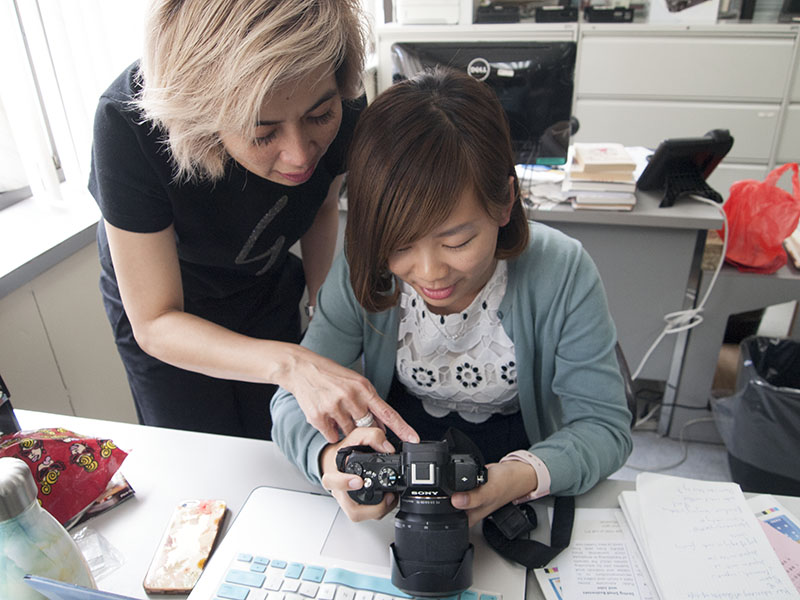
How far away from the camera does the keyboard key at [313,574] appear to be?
0.73 metres

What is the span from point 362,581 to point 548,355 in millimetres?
474

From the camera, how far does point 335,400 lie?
32.7 inches

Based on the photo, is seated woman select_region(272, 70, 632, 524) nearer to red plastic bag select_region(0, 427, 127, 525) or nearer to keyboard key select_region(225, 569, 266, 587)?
keyboard key select_region(225, 569, 266, 587)

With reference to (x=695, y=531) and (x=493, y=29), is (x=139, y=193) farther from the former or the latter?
(x=493, y=29)

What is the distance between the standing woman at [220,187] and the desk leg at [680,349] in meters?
1.23

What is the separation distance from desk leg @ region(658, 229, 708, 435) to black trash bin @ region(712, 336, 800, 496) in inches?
7.1

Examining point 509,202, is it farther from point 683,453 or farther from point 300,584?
point 683,453

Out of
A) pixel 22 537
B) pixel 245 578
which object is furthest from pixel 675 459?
pixel 22 537

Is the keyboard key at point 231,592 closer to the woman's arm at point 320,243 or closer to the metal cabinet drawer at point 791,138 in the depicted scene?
the woman's arm at point 320,243

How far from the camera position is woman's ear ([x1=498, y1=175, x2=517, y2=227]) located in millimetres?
936

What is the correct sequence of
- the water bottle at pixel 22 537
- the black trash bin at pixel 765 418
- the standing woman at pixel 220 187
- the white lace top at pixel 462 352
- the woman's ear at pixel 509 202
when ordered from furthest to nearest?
1. the black trash bin at pixel 765 418
2. the white lace top at pixel 462 352
3. the woman's ear at pixel 509 202
4. the standing woman at pixel 220 187
5. the water bottle at pixel 22 537

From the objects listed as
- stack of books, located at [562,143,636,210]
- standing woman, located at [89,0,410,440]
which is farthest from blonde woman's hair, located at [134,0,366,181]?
stack of books, located at [562,143,636,210]

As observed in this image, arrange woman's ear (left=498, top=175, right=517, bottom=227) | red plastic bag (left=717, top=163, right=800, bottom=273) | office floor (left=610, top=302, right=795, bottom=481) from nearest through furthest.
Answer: woman's ear (left=498, top=175, right=517, bottom=227)
red plastic bag (left=717, top=163, right=800, bottom=273)
office floor (left=610, top=302, right=795, bottom=481)

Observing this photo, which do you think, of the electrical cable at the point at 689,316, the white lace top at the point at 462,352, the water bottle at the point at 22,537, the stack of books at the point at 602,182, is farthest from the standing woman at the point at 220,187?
the electrical cable at the point at 689,316
